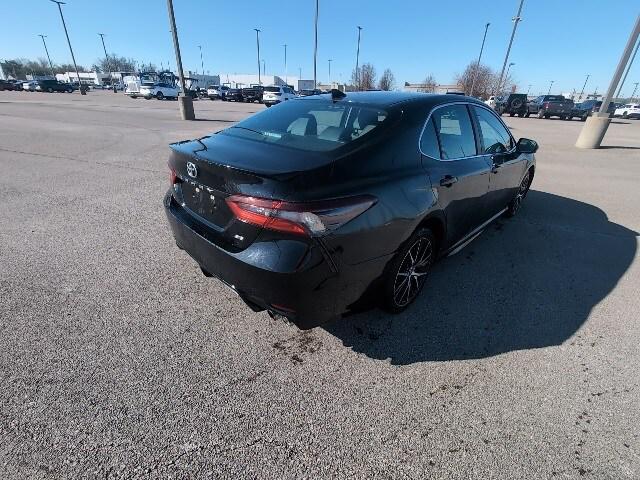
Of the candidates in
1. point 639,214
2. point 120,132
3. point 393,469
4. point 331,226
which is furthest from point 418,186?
point 120,132

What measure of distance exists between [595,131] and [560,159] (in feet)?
10.5

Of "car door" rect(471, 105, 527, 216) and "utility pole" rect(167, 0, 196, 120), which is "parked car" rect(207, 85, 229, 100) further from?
"car door" rect(471, 105, 527, 216)

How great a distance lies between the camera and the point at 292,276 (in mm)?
2018

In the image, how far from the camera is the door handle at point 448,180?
Result: 2868 millimetres

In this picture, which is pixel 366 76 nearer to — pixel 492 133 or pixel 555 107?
pixel 555 107

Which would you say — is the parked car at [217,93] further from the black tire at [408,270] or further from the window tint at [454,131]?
the black tire at [408,270]

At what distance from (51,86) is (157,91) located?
2183 centimetres

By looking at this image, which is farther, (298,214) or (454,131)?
(454,131)

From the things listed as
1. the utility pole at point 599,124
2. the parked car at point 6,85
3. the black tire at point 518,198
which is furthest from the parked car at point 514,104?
the parked car at point 6,85

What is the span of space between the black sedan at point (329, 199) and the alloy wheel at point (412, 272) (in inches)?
0.5

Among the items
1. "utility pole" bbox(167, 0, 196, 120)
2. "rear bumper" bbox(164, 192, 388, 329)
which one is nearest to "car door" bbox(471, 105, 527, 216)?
"rear bumper" bbox(164, 192, 388, 329)

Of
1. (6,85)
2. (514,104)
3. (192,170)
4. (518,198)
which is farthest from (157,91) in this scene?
(192,170)

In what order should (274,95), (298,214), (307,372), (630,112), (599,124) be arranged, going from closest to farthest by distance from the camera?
(298,214)
(307,372)
(599,124)
(274,95)
(630,112)

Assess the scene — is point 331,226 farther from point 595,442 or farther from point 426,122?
point 595,442
